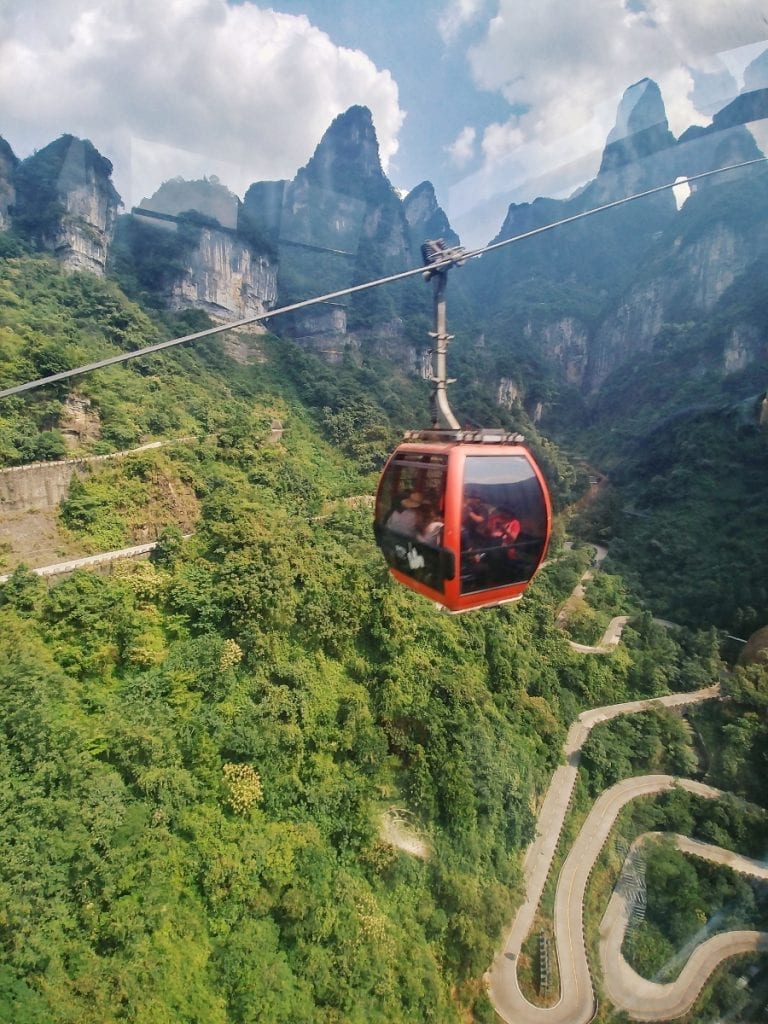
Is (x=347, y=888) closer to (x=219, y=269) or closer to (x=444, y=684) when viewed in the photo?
(x=444, y=684)

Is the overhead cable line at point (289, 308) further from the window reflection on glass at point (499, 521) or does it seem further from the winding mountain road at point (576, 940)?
the winding mountain road at point (576, 940)

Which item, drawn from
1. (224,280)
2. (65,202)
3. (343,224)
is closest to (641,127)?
(343,224)

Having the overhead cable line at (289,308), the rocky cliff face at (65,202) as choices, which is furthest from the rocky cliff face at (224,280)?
the overhead cable line at (289,308)

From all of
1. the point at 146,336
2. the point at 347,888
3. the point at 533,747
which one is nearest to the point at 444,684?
the point at 533,747

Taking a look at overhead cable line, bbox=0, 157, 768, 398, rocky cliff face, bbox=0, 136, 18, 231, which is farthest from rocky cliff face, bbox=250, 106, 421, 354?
overhead cable line, bbox=0, 157, 768, 398

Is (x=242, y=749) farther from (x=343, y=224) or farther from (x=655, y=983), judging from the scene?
(x=343, y=224)

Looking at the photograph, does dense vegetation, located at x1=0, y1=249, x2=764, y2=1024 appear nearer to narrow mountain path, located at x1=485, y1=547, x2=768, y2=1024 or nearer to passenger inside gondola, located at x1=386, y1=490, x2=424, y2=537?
narrow mountain path, located at x1=485, y1=547, x2=768, y2=1024
